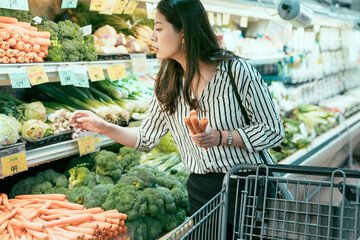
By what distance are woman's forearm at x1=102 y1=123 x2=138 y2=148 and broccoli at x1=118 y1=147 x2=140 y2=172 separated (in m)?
0.73

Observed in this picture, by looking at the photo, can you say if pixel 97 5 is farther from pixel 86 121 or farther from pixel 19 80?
pixel 86 121

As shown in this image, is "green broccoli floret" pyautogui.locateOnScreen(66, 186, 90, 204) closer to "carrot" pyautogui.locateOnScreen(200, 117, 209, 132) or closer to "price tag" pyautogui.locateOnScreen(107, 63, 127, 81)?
"price tag" pyautogui.locateOnScreen(107, 63, 127, 81)

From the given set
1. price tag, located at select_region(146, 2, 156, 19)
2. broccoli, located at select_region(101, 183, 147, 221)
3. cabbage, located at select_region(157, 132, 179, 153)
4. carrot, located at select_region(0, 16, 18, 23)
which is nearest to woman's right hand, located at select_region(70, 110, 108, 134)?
broccoli, located at select_region(101, 183, 147, 221)

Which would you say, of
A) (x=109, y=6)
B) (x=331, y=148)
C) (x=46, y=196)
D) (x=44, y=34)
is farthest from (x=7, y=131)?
(x=331, y=148)

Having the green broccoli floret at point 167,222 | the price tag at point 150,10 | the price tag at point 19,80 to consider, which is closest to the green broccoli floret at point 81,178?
the green broccoli floret at point 167,222

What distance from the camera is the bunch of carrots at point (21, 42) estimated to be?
6.63 feet

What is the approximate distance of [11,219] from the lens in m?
1.92

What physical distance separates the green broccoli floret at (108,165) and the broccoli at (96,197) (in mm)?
411

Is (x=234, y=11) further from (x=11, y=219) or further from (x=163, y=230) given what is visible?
(x=11, y=219)

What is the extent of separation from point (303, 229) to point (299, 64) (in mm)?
4356

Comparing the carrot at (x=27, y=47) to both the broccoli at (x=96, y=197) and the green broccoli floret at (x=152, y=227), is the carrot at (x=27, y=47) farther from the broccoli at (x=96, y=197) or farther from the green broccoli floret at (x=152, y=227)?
the green broccoli floret at (x=152, y=227)

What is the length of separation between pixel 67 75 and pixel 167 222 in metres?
1.03

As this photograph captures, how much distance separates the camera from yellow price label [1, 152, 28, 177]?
1.86 metres

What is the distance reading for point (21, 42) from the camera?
2.10 m
